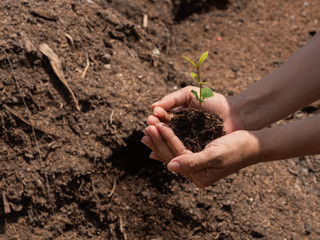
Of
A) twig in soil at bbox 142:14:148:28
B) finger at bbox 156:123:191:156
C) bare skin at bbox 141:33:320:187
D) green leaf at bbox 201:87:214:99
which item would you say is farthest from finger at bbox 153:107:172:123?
twig in soil at bbox 142:14:148:28

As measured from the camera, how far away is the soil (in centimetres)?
232

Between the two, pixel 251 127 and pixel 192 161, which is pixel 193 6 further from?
pixel 192 161

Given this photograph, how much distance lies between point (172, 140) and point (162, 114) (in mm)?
224

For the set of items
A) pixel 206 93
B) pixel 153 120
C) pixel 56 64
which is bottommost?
pixel 153 120

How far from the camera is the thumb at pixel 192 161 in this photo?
5.67ft

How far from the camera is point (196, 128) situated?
201 cm

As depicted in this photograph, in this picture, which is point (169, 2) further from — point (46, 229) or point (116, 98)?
point (46, 229)

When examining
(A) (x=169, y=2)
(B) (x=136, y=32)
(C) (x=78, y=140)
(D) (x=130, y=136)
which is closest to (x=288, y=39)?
(A) (x=169, y=2)

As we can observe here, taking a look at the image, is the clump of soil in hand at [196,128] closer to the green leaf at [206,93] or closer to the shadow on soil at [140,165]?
the green leaf at [206,93]

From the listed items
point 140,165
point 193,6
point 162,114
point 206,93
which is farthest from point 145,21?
point 206,93

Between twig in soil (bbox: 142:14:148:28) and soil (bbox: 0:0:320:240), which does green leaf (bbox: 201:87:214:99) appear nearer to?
soil (bbox: 0:0:320:240)

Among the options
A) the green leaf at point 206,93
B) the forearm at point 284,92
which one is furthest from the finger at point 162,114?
the forearm at point 284,92

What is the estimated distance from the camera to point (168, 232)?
95.4 inches

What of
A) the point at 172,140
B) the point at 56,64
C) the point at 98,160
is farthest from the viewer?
the point at 56,64
